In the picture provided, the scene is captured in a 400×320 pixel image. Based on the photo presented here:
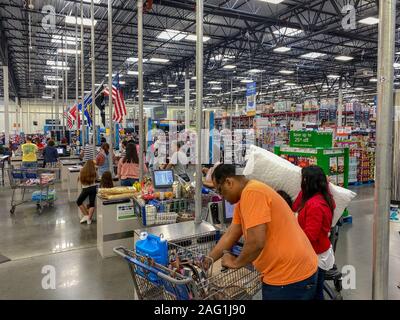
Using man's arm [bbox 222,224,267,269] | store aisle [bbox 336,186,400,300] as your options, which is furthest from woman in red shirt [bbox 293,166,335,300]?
store aisle [bbox 336,186,400,300]

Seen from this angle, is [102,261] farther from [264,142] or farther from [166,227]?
[264,142]

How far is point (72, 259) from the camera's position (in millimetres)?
4938

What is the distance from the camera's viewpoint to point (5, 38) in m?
16.3

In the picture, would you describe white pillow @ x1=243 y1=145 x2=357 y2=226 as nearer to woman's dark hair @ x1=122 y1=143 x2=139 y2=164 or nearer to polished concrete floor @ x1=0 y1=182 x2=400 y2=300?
polished concrete floor @ x1=0 y1=182 x2=400 y2=300

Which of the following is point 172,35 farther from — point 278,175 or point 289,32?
point 278,175

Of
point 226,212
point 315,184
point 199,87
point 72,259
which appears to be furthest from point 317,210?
point 72,259

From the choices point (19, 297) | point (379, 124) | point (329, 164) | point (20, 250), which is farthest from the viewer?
point (329, 164)

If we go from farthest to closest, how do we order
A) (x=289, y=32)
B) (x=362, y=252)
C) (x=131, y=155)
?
1. (x=289, y=32)
2. (x=131, y=155)
3. (x=362, y=252)

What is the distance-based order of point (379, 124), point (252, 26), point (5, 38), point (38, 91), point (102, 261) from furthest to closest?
1. point (38, 91)
2. point (5, 38)
3. point (252, 26)
4. point (102, 261)
5. point (379, 124)

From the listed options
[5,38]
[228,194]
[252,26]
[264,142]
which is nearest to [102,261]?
[228,194]

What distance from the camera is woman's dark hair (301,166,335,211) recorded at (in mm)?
2863

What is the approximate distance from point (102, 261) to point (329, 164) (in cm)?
459

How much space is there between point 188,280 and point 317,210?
1423mm

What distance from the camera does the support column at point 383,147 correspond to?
1.98 meters
